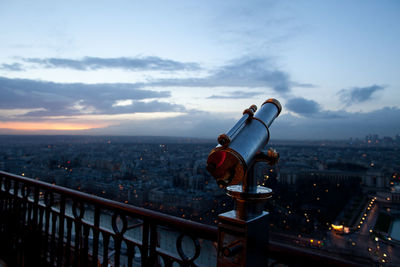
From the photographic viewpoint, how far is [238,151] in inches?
25.8

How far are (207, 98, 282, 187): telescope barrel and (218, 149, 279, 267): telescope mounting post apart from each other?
63 millimetres

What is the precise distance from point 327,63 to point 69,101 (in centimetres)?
1232

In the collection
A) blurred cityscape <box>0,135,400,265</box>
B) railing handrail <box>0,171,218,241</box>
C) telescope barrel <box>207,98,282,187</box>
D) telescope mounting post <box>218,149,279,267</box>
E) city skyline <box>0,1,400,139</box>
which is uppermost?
city skyline <box>0,1,400,139</box>

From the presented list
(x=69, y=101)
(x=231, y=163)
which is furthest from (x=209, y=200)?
(x=69, y=101)

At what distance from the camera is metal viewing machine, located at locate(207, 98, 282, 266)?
696 mm

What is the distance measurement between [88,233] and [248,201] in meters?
1.31

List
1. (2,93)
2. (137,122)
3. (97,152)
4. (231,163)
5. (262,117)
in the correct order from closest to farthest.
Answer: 1. (231,163)
2. (262,117)
3. (97,152)
4. (2,93)
5. (137,122)

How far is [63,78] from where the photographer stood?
982 cm

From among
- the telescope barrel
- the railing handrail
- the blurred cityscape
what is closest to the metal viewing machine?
the telescope barrel

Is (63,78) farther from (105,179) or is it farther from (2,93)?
(105,179)

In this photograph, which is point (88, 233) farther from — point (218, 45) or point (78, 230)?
point (218, 45)

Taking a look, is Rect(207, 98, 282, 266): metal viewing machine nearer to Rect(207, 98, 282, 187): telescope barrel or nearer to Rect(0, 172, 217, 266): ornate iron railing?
Rect(207, 98, 282, 187): telescope barrel

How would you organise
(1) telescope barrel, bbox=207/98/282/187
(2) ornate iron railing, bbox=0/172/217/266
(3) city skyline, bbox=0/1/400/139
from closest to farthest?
(1) telescope barrel, bbox=207/98/282/187
(2) ornate iron railing, bbox=0/172/217/266
(3) city skyline, bbox=0/1/400/139

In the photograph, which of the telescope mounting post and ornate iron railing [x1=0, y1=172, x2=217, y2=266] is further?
ornate iron railing [x1=0, y1=172, x2=217, y2=266]
